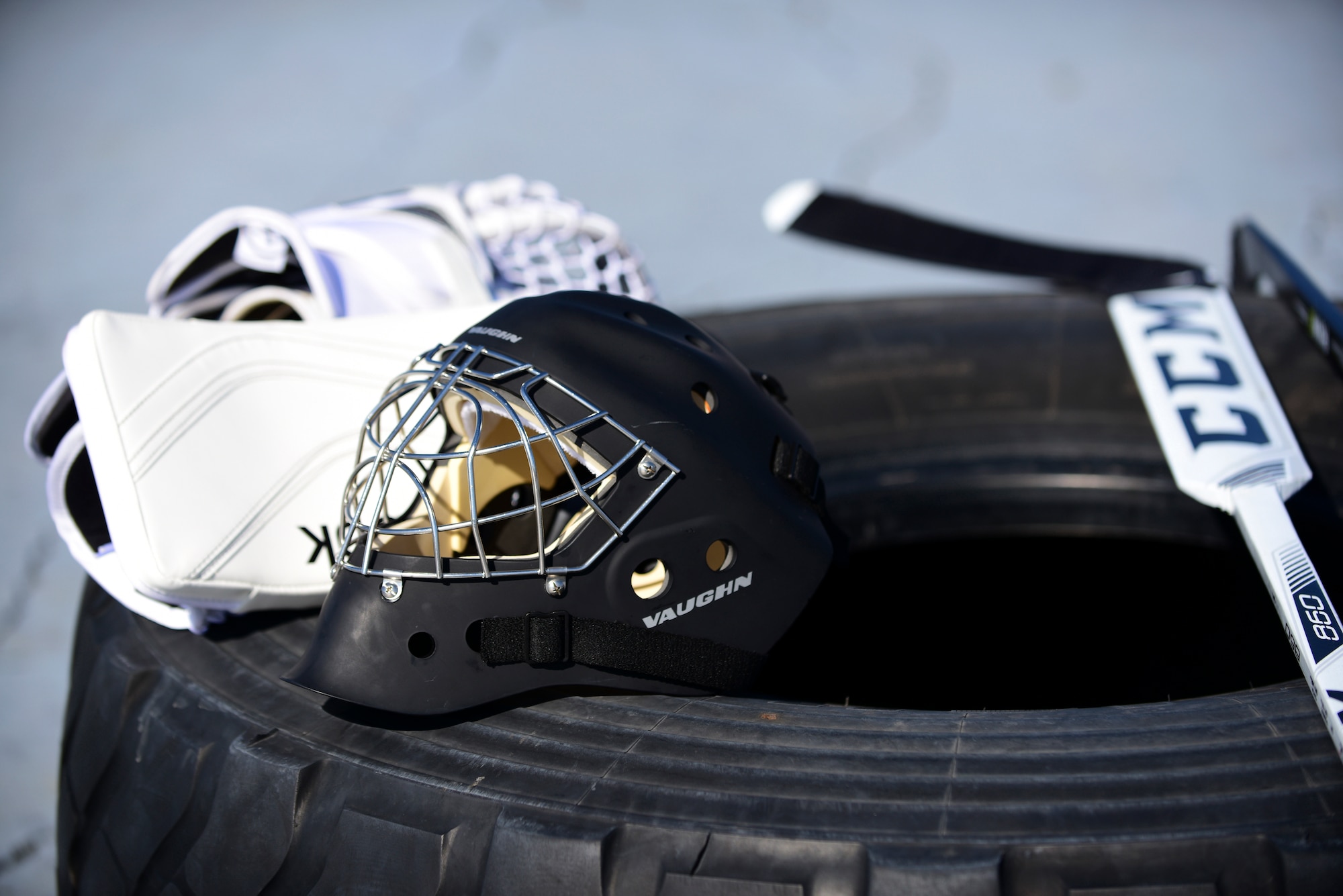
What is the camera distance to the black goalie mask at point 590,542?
0.90m

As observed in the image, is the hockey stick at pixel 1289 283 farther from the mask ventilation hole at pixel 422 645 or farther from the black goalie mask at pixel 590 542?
the mask ventilation hole at pixel 422 645

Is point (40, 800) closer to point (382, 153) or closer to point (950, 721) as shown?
point (950, 721)

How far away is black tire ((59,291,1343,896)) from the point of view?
2.45ft

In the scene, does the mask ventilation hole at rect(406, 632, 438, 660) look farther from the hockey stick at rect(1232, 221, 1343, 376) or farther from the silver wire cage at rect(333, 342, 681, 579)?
the hockey stick at rect(1232, 221, 1343, 376)

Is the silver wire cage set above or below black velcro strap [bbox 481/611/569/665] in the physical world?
above

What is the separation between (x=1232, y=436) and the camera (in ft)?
4.38

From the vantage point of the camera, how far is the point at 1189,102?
130 inches

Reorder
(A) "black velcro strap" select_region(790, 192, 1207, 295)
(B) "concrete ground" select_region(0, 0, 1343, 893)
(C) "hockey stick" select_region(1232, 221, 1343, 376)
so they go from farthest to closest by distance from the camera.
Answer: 1. (B) "concrete ground" select_region(0, 0, 1343, 893)
2. (A) "black velcro strap" select_region(790, 192, 1207, 295)
3. (C) "hockey stick" select_region(1232, 221, 1343, 376)

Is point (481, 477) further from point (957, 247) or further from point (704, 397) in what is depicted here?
point (957, 247)

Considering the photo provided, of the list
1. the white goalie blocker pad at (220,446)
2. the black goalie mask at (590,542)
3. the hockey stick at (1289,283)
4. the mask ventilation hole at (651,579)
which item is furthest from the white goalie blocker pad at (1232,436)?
the white goalie blocker pad at (220,446)

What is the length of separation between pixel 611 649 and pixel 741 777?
0.17 metres

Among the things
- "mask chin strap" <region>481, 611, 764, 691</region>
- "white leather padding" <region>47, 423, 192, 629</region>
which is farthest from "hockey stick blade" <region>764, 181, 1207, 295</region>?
"white leather padding" <region>47, 423, 192, 629</region>

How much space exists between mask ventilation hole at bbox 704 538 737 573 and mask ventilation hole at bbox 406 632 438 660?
0.26m

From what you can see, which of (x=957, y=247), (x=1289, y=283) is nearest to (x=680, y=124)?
(x=957, y=247)
